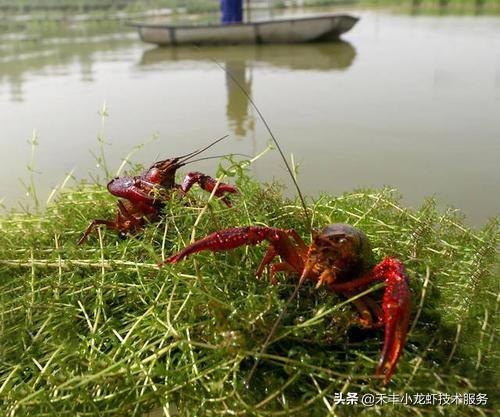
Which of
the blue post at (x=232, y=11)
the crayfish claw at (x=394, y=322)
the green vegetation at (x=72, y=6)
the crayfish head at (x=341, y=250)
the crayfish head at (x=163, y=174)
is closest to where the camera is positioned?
the crayfish claw at (x=394, y=322)

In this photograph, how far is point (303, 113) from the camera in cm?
864

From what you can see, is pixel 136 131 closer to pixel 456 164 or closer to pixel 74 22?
pixel 456 164

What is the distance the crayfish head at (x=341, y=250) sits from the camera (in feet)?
8.13

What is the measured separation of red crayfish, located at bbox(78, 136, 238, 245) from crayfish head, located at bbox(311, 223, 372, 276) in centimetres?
93

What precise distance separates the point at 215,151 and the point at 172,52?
13190 mm

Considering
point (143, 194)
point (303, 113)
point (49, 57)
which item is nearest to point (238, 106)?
point (303, 113)

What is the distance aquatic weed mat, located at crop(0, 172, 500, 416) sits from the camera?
7.01 feet

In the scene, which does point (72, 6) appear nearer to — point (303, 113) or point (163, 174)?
point (303, 113)

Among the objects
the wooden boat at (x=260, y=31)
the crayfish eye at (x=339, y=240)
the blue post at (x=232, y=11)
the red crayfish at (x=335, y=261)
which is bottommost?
the red crayfish at (x=335, y=261)

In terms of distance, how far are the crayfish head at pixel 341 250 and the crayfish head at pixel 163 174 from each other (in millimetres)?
1421

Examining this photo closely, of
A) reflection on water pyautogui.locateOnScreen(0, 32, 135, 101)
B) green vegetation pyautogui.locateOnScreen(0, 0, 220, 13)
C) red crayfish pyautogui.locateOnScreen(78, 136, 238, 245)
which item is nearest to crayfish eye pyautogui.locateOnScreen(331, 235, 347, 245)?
red crayfish pyautogui.locateOnScreen(78, 136, 238, 245)

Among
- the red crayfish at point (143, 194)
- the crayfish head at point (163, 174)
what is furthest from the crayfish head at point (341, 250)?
the crayfish head at point (163, 174)

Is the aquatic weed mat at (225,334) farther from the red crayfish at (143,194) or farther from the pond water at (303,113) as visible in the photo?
the pond water at (303,113)

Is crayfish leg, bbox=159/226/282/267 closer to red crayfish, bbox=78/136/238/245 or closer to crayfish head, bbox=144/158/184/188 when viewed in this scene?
red crayfish, bbox=78/136/238/245
